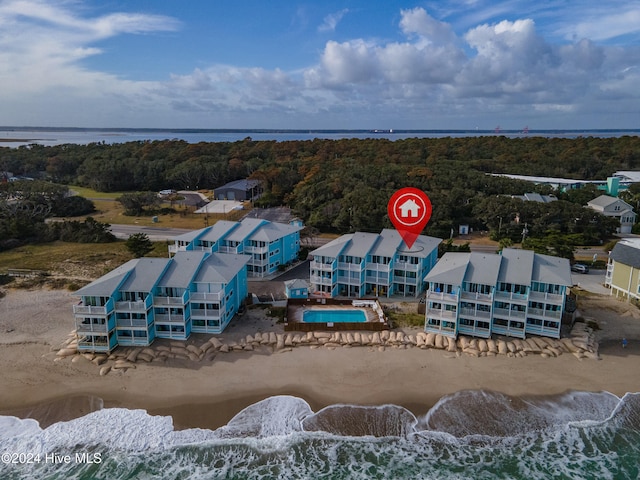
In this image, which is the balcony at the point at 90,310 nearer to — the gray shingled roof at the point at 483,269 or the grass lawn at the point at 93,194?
the gray shingled roof at the point at 483,269

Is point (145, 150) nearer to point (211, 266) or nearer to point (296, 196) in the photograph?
point (296, 196)

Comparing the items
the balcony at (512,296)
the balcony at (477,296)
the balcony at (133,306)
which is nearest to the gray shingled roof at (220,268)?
the balcony at (133,306)

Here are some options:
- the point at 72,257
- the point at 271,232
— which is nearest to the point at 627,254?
the point at 271,232

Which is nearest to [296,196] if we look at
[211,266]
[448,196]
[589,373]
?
[448,196]

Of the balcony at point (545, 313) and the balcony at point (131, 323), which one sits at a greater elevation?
the balcony at point (545, 313)

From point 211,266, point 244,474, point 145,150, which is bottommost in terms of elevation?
point 244,474

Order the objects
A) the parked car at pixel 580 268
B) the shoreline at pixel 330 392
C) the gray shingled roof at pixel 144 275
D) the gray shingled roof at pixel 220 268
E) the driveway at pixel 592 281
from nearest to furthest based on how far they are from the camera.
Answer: the shoreline at pixel 330 392
the gray shingled roof at pixel 144 275
the gray shingled roof at pixel 220 268
the driveway at pixel 592 281
the parked car at pixel 580 268
